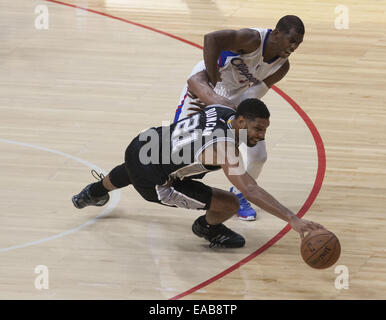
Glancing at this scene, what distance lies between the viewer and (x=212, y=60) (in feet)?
22.2

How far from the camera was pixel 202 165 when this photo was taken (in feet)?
20.6

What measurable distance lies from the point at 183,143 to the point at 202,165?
221 millimetres

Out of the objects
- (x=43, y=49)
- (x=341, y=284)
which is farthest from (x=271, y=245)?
(x=43, y=49)

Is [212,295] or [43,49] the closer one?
[212,295]

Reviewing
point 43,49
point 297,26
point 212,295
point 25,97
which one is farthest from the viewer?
point 43,49

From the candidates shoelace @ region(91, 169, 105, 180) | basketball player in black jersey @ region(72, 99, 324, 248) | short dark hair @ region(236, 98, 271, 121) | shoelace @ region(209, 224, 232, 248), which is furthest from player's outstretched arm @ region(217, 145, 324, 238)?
shoelace @ region(91, 169, 105, 180)

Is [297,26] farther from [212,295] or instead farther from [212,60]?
[212,295]

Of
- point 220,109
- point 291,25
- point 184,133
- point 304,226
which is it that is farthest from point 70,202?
point 304,226

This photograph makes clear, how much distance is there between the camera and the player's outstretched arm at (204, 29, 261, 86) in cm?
673

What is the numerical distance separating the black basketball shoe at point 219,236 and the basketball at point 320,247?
976mm

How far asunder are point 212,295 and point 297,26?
87.8 inches

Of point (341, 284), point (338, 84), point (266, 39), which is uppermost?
point (266, 39)

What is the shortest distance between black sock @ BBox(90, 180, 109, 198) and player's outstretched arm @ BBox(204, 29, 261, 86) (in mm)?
1266

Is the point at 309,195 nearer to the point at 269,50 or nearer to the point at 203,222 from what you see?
the point at 203,222
